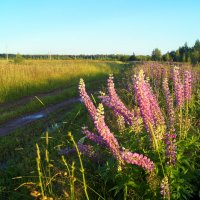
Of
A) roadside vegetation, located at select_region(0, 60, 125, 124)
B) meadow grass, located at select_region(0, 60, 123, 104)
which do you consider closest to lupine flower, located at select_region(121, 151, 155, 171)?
roadside vegetation, located at select_region(0, 60, 125, 124)

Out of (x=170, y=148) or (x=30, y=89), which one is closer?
(x=170, y=148)

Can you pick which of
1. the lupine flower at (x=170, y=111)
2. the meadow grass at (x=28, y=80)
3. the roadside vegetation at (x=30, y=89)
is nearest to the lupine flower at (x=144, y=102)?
the lupine flower at (x=170, y=111)

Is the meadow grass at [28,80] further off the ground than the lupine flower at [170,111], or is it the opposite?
the lupine flower at [170,111]

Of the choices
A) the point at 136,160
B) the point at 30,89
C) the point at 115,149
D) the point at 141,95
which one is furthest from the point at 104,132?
the point at 30,89

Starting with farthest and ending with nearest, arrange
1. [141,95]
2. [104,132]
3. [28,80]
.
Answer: [28,80], [141,95], [104,132]

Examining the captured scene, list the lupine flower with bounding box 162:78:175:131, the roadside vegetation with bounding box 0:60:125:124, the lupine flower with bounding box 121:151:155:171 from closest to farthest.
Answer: the lupine flower with bounding box 121:151:155:171
the lupine flower with bounding box 162:78:175:131
the roadside vegetation with bounding box 0:60:125:124

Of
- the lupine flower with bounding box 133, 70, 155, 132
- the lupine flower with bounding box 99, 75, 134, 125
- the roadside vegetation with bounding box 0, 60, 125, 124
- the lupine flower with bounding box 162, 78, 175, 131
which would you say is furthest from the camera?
the roadside vegetation with bounding box 0, 60, 125, 124

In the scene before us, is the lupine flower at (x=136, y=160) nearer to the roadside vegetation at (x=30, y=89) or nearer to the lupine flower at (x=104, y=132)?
the lupine flower at (x=104, y=132)

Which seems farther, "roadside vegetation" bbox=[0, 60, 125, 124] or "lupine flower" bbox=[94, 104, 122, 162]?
"roadside vegetation" bbox=[0, 60, 125, 124]

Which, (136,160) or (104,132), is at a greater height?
(104,132)

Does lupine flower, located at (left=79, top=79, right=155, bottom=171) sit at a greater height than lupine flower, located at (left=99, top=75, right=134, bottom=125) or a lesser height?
lesser

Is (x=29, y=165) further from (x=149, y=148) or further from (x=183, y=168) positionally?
(x=183, y=168)

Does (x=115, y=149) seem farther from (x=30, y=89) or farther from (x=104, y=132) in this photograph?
(x=30, y=89)

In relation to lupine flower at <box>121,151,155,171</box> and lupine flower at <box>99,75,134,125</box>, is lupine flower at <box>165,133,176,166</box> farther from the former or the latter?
lupine flower at <box>99,75,134,125</box>
